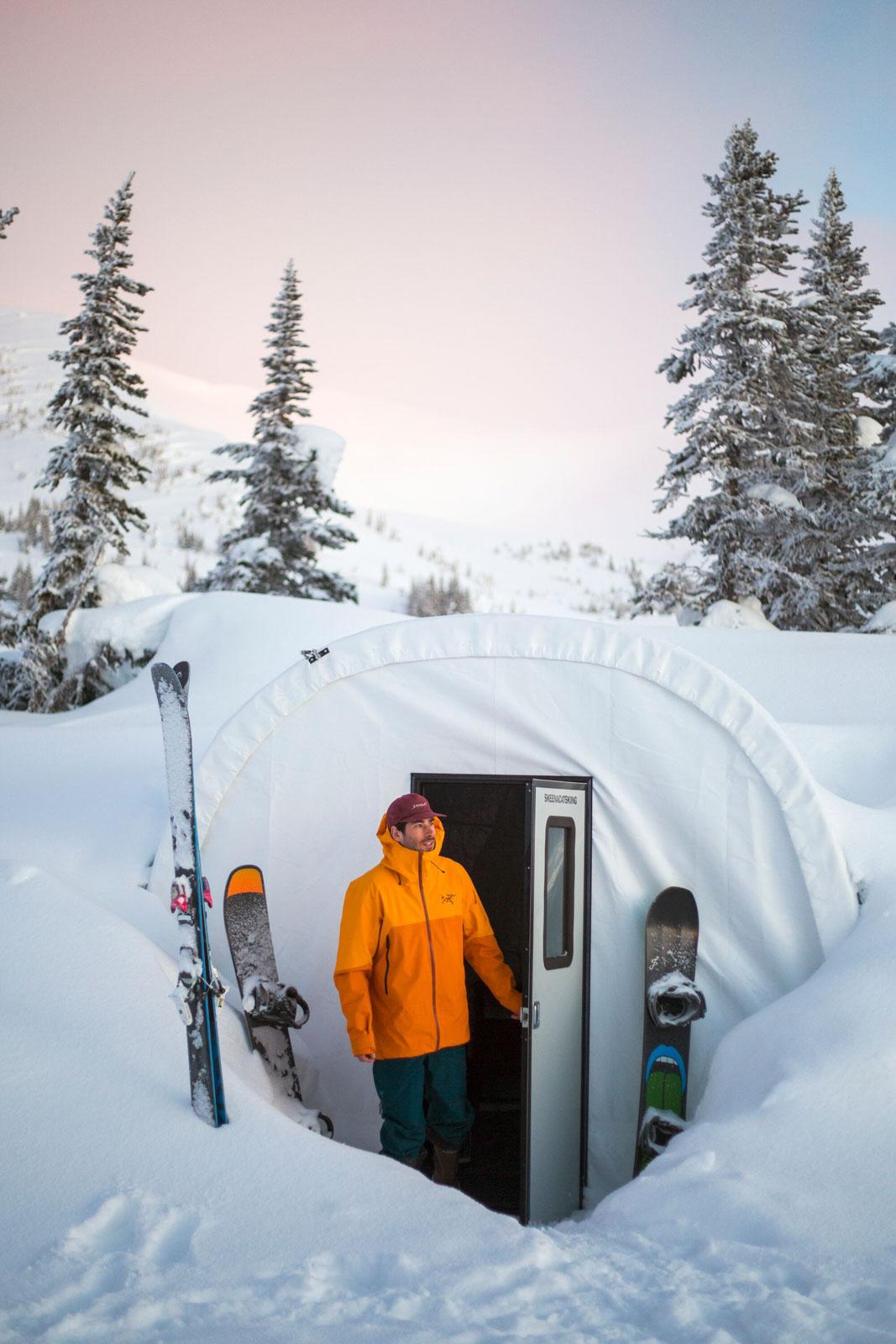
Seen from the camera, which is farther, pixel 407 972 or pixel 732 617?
pixel 732 617

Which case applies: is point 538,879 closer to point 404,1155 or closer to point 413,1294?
point 404,1155

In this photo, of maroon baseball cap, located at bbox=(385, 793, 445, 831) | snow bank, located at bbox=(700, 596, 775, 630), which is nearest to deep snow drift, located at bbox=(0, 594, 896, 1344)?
maroon baseball cap, located at bbox=(385, 793, 445, 831)

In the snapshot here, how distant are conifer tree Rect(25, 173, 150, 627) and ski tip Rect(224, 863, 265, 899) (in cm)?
1173

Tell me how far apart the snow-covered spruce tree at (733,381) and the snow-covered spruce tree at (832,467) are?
685mm

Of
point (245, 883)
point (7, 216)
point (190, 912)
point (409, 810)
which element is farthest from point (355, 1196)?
point (7, 216)

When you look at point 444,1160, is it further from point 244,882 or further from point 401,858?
point 244,882

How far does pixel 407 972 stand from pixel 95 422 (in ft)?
47.0

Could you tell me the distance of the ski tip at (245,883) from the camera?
550 centimetres

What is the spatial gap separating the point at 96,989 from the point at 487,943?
1.79 meters

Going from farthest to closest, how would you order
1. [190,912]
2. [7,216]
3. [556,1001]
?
[7,216] < [556,1001] < [190,912]

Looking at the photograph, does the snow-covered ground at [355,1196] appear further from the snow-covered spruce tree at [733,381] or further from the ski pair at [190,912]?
the snow-covered spruce tree at [733,381]

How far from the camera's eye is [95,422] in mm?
16406

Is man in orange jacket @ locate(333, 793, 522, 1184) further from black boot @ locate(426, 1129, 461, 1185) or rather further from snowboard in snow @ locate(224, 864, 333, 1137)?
snowboard in snow @ locate(224, 864, 333, 1137)

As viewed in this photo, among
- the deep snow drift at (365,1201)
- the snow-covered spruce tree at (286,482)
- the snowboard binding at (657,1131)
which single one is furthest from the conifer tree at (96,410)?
the snowboard binding at (657,1131)
